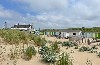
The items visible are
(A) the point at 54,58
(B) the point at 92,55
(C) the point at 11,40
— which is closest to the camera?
(A) the point at 54,58

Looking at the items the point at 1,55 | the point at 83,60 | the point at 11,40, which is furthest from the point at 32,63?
the point at 11,40

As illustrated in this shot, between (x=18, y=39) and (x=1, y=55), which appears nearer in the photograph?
(x=1, y=55)

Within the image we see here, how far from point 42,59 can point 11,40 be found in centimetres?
327

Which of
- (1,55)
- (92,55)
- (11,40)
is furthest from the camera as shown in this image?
(11,40)

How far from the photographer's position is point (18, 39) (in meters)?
11.4

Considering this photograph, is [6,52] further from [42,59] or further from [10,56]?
[42,59]

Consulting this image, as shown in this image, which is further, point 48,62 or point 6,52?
point 6,52

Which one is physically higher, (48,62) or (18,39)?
(18,39)

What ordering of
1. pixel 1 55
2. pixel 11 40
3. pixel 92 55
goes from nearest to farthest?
pixel 1 55
pixel 92 55
pixel 11 40

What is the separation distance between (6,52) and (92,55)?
4.38 m

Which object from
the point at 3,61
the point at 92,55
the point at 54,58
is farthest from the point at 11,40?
the point at 92,55

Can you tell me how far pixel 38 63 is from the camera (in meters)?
8.34

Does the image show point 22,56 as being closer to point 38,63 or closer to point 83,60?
point 38,63

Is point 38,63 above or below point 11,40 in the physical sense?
below
